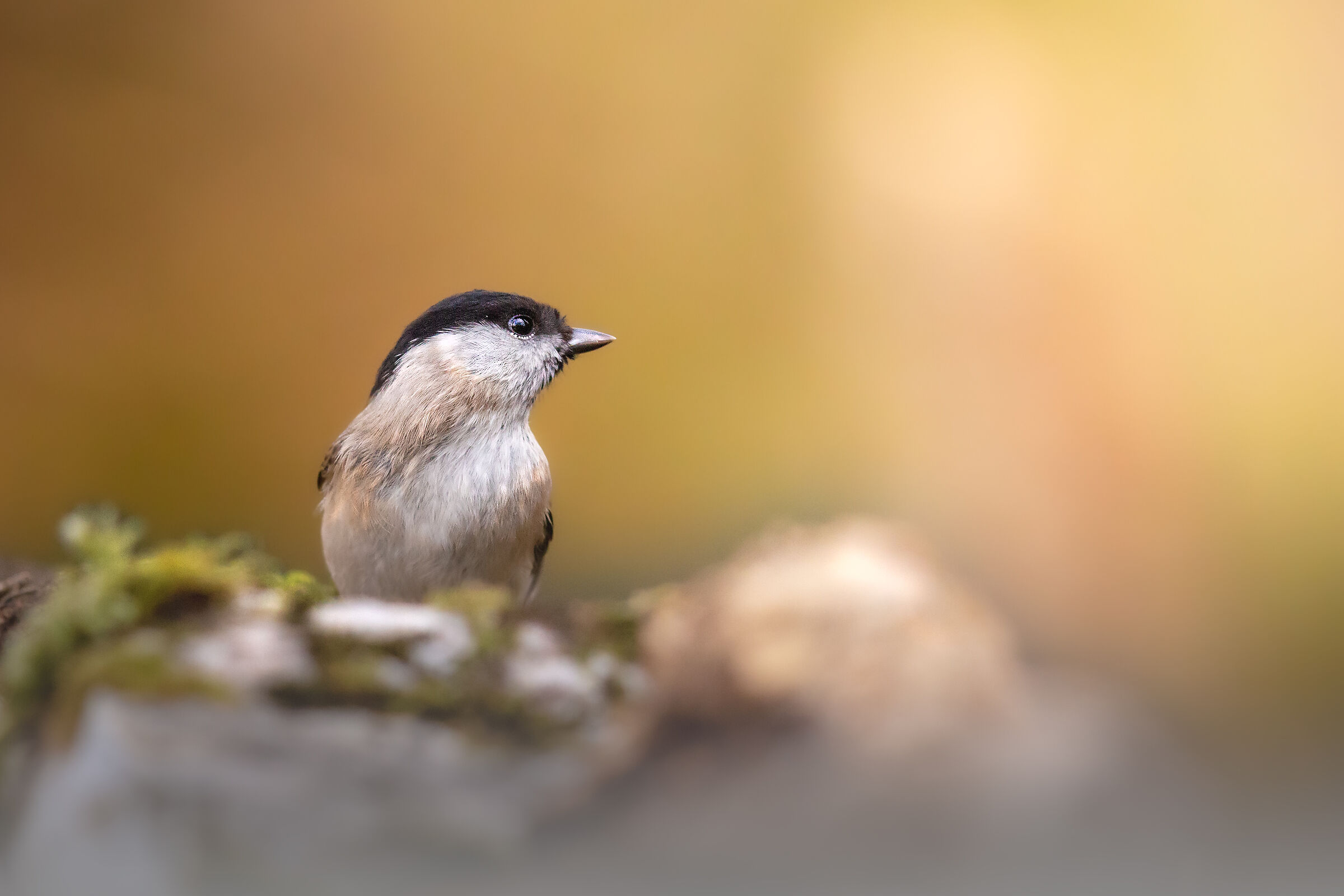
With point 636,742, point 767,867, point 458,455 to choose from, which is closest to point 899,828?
point 767,867

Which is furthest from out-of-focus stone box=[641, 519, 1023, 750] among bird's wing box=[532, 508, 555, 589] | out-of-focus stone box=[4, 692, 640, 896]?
bird's wing box=[532, 508, 555, 589]

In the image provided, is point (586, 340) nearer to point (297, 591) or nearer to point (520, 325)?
point (520, 325)

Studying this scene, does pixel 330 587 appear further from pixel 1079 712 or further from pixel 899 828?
pixel 1079 712

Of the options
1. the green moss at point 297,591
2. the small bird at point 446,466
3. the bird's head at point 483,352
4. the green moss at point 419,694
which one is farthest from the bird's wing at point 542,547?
the green moss at point 419,694

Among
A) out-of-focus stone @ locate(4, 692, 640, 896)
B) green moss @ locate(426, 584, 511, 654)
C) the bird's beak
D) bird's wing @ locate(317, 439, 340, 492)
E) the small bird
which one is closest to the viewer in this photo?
out-of-focus stone @ locate(4, 692, 640, 896)

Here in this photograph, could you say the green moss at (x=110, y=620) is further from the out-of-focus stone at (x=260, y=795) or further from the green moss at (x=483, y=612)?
the green moss at (x=483, y=612)

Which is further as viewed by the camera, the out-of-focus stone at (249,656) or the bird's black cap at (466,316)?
the bird's black cap at (466,316)

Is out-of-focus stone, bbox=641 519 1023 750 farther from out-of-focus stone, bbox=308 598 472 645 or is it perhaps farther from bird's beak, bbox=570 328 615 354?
bird's beak, bbox=570 328 615 354
